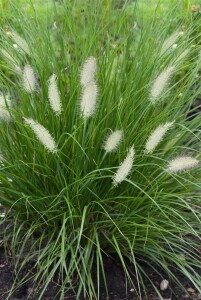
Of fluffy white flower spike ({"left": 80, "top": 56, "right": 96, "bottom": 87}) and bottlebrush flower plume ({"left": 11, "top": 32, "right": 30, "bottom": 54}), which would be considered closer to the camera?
fluffy white flower spike ({"left": 80, "top": 56, "right": 96, "bottom": 87})

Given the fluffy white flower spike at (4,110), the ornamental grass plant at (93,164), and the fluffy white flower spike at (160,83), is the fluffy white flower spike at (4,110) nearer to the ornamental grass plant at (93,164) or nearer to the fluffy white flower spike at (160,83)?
the ornamental grass plant at (93,164)

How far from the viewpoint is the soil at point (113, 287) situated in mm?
2936

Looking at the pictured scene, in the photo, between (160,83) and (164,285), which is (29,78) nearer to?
(160,83)

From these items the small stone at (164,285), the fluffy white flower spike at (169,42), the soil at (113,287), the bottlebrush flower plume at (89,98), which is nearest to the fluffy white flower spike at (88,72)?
the bottlebrush flower plume at (89,98)

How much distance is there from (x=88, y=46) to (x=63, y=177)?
32.2 inches

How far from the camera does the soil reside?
2.94m

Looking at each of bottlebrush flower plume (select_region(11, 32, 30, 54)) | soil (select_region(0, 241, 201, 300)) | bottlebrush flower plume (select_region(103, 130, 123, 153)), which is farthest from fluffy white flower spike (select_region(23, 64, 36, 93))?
soil (select_region(0, 241, 201, 300))

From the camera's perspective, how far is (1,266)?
3156mm

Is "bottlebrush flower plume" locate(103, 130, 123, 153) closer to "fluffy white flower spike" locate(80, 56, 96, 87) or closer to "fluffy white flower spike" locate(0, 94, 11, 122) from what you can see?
"fluffy white flower spike" locate(80, 56, 96, 87)

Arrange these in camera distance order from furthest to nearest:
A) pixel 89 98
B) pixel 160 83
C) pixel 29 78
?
pixel 29 78
pixel 160 83
pixel 89 98

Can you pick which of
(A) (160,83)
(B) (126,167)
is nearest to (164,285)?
(B) (126,167)

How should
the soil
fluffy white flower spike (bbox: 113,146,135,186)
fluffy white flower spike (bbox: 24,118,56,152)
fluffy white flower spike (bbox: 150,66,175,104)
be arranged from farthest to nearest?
the soil, fluffy white flower spike (bbox: 150,66,175,104), fluffy white flower spike (bbox: 24,118,56,152), fluffy white flower spike (bbox: 113,146,135,186)

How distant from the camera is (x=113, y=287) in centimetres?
301

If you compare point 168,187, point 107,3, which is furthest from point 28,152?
point 107,3
